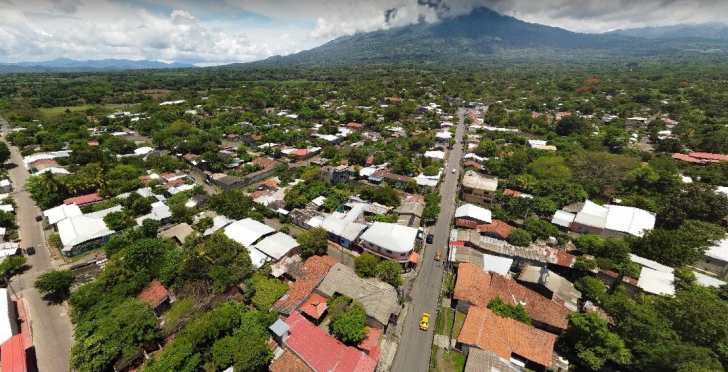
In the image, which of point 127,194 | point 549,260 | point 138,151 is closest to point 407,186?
point 549,260

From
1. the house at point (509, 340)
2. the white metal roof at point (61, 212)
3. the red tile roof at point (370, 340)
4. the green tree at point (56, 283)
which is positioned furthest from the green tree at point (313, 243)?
the white metal roof at point (61, 212)

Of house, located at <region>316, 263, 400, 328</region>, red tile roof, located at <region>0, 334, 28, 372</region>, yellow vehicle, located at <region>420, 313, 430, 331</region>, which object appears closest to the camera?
red tile roof, located at <region>0, 334, 28, 372</region>

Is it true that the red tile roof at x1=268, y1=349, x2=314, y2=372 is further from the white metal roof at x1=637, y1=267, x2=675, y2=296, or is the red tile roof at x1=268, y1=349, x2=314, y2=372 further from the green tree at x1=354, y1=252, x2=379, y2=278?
the white metal roof at x1=637, y1=267, x2=675, y2=296

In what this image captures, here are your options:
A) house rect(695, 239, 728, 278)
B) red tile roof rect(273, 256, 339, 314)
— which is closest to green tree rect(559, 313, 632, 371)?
red tile roof rect(273, 256, 339, 314)

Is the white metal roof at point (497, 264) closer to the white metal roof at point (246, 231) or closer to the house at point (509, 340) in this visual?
the house at point (509, 340)

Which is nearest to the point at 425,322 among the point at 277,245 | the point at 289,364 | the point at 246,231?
the point at 289,364

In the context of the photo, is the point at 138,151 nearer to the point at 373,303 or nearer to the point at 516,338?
the point at 373,303

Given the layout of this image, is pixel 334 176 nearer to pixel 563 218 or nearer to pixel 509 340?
pixel 563 218
